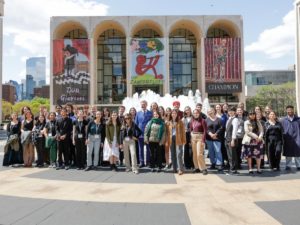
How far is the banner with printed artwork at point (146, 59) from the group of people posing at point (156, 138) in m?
38.7

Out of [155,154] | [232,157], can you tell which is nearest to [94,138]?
[155,154]

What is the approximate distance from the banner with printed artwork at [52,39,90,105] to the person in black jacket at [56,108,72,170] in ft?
130

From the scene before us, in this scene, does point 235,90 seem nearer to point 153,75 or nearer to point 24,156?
point 153,75

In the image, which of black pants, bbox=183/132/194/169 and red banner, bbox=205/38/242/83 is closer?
black pants, bbox=183/132/194/169

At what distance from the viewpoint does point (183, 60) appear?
56.5 meters

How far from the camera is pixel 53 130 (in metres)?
11.9

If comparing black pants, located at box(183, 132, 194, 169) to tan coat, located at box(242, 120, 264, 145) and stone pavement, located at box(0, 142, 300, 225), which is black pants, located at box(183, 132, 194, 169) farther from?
tan coat, located at box(242, 120, 264, 145)

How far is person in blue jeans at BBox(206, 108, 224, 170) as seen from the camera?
34.8 ft

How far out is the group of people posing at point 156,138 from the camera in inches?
409

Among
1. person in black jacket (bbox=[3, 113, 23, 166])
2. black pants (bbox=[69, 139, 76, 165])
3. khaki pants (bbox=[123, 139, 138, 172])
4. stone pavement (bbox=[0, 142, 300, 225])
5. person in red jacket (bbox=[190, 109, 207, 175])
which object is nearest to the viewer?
stone pavement (bbox=[0, 142, 300, 225])

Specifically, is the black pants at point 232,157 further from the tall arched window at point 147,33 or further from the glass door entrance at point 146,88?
the tall arched window at point 147,33

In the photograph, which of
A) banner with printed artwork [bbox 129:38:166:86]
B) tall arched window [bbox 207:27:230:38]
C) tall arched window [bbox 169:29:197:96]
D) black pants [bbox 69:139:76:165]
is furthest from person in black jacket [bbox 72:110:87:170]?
tall arched window [bbox 207:27:230:38]

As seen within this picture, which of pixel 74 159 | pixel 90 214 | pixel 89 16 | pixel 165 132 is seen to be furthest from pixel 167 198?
pixel 89 16

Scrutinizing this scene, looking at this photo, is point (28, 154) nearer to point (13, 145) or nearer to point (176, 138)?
point (13, 145)
